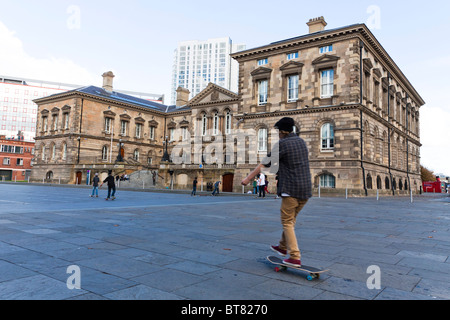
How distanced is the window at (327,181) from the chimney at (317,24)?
15.4 m

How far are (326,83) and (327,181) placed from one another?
8.77 m

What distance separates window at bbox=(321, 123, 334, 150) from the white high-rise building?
11505 centimetres

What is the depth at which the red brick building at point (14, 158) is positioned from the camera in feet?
216

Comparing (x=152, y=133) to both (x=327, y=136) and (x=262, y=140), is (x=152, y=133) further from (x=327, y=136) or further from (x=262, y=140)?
(x=327, y=136)

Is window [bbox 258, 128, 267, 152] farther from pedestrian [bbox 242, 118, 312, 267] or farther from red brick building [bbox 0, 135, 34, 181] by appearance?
red brick building [bbox 0, 135, 34, 181]

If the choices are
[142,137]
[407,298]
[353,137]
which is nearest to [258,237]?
[407,298]

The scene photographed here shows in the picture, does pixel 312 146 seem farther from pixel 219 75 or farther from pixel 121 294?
pixel 219 75

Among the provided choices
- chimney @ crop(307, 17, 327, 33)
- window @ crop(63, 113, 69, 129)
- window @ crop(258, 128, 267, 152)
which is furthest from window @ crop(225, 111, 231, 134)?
window @ crop(63, 113, 69, 129)

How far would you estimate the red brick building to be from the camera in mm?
65750

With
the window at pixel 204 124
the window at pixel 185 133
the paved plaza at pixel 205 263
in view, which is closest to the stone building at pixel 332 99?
the window at pixel 204 124

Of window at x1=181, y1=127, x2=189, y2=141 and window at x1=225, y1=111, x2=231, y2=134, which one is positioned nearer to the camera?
window at x1=225, y1=111, x2=231, y2=134

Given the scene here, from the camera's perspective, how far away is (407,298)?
10.1ft

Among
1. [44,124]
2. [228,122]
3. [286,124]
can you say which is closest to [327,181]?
[228,122]

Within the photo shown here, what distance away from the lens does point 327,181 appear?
27609 mm
